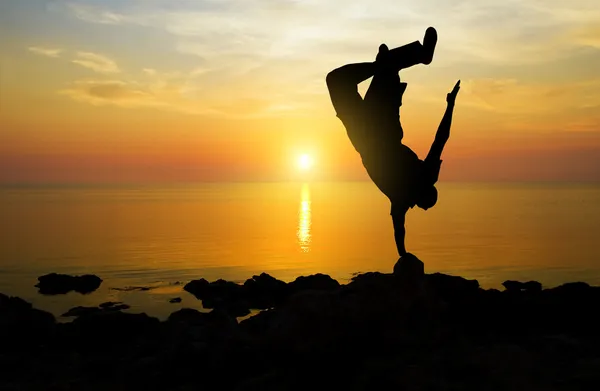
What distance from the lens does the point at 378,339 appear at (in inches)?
468

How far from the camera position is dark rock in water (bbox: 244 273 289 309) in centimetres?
3406

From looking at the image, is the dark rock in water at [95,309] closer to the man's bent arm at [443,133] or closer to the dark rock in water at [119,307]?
the dark rock in water at [119,307]

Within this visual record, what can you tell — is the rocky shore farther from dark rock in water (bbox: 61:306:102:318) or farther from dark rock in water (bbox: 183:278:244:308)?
dark rock in water (bbox: 183:278:244:308)

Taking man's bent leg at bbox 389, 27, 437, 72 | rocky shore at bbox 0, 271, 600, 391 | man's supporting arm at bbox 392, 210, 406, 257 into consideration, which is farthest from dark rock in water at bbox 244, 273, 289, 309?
man's bent leg at bbox 389, 27, 437, 72

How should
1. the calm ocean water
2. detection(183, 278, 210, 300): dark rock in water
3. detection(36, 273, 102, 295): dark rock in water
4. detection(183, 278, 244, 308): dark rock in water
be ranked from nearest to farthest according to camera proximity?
1. detection(183, 278, 244, 308): dark rock in water
2. detection(183, 278, 210, 300): dark rock in water
3. detection(36, 273, 102, 295): dark rock in water
4. the calm ocean water

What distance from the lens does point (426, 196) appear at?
44.2 feet

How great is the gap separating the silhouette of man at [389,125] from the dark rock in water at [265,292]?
21.7 m

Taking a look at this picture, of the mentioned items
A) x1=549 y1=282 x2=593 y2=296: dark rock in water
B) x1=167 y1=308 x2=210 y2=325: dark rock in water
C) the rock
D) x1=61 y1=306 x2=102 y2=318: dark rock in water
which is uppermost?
the rock

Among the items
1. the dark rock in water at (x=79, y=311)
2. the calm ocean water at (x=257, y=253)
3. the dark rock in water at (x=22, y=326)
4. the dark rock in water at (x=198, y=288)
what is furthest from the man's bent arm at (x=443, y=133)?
the dark rock in water at (x=198, y=288)

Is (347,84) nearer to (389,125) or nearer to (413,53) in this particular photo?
(389,125)

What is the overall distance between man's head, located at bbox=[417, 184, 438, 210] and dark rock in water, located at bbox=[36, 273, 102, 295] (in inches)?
1288

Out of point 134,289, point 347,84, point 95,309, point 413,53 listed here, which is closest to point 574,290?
point 413,53

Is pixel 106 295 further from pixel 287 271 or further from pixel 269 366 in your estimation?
pixel 269 366

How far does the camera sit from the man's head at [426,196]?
43.8 ft
